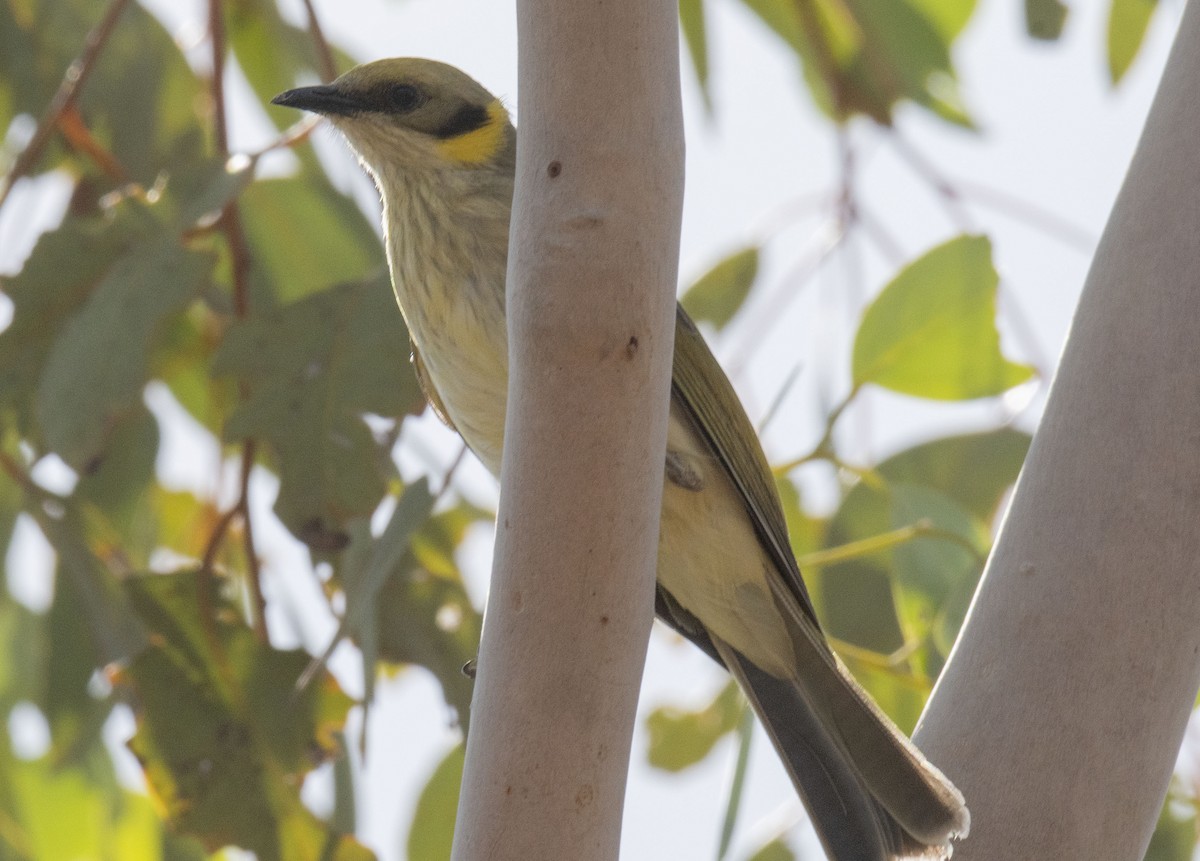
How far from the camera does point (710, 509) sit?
2172 mm

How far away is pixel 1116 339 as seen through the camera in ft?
5.46

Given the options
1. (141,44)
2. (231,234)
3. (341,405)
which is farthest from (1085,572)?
(141,44)

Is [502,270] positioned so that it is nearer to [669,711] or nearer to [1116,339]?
[1116,339]

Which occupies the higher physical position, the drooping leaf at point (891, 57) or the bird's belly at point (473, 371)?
the drooping leaf at point (891, 57)

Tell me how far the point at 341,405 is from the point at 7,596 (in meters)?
1.37

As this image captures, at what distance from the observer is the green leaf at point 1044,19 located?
245cm

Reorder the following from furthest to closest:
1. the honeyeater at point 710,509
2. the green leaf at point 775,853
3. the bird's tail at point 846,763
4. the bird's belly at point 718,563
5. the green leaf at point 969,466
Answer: the green leaf at point 969,466, the green leaf at point 775,853, the bird's belly at point 718,563, the honeyeater at point 710,509, the bird's tail at point 846,763

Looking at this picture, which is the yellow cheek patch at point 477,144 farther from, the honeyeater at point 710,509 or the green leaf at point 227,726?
the green leaf at point 227,726

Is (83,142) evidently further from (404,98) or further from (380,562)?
(380,562)

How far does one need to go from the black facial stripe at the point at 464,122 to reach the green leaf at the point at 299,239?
0.81 meters

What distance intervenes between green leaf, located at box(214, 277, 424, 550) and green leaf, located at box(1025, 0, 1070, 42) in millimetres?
1044

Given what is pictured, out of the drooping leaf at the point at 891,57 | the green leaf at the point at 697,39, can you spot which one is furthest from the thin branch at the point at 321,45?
the drooping leaf at the point at 891,57

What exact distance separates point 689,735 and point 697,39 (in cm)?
136

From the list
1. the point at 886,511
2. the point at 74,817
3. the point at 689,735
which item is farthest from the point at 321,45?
the point at 74,817
